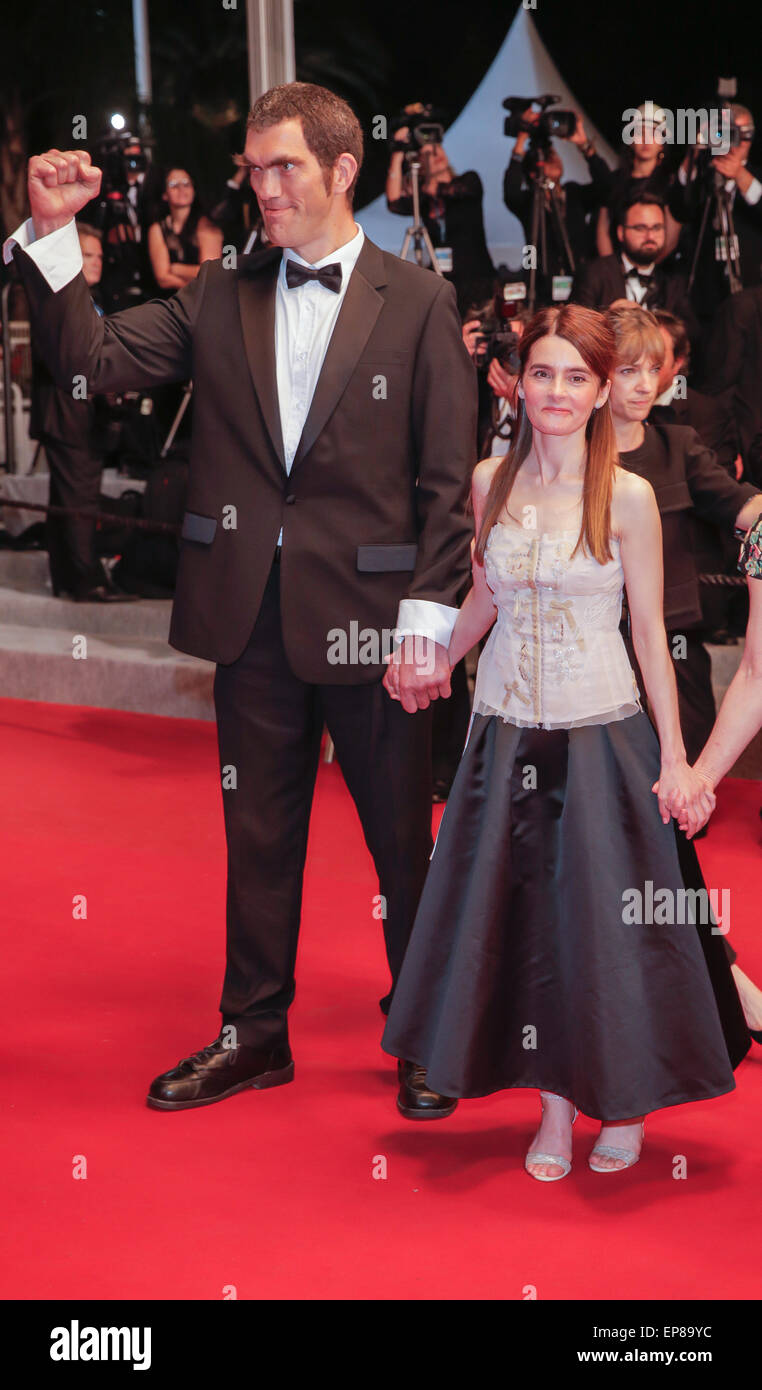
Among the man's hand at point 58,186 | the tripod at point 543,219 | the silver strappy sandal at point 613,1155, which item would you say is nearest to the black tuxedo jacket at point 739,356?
the tripod at point 543,219

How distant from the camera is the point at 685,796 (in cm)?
227

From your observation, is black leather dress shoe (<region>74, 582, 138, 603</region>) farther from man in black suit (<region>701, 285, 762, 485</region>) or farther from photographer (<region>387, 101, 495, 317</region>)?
man in black suit (<region>701, 285, 762, 485</region>)

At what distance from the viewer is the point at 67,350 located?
237 cm

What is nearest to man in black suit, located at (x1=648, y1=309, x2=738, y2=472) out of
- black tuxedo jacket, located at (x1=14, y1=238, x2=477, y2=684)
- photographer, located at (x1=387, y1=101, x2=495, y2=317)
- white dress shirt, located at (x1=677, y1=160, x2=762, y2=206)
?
white dress shirt, located at (x1=677, y1=160, x2=762, y2=206)

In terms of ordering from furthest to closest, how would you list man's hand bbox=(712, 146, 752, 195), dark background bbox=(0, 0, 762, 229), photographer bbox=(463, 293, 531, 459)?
dark background bbox=(0, 0, 762, 229) → man's hand bbox=(712, 146, 752, 195) → photographer bbox=(463, 293, 531, 459)

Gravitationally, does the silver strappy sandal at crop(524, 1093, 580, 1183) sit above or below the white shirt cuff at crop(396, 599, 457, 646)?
below

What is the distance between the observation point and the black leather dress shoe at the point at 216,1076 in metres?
2.62

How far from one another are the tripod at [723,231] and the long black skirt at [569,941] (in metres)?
3.85

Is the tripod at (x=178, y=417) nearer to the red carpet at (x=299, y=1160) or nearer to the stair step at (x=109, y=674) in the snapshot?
the stair step at (x=109, y=674)

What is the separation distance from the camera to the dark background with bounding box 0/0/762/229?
23.1ft

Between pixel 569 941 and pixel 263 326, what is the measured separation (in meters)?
1.07

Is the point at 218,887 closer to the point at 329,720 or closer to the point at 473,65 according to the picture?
the point at 329,720

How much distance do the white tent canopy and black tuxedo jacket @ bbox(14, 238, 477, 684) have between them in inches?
197
